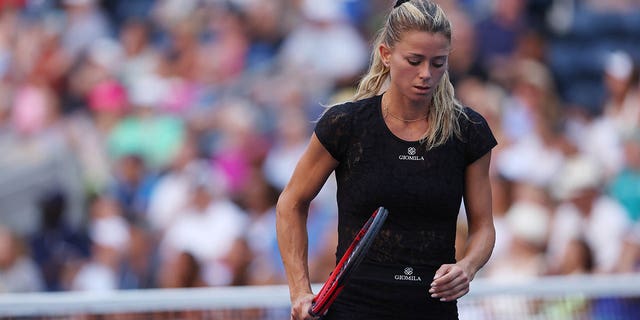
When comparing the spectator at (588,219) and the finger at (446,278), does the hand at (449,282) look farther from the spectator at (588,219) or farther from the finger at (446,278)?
the spectator at (588,219)

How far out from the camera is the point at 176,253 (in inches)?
347

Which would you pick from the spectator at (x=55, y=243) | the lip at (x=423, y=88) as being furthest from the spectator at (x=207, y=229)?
the lip at (x=423, y=88)

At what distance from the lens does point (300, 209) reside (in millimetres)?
4258

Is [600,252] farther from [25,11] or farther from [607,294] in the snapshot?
[25,11]

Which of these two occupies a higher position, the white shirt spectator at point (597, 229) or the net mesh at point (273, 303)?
the net mesh at point (273, 303)

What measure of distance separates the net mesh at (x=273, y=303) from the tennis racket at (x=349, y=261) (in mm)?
2547

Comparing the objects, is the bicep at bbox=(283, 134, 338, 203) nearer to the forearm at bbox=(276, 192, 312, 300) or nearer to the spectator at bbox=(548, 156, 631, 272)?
the forearm at bbox=(276, 192, 312, 300)

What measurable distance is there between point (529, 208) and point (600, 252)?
572 mm

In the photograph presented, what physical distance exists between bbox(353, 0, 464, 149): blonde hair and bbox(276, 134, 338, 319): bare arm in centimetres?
29

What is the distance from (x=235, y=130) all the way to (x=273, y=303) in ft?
12.3

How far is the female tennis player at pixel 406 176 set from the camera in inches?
158

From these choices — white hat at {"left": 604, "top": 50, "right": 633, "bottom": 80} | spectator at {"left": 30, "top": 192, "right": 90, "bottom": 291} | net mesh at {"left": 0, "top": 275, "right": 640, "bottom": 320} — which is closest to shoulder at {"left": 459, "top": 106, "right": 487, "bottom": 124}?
net mesh at {"left": 0, "top": 275, "right": 640, "bottom": 320}

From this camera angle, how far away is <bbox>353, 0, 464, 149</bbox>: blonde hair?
4.00 m

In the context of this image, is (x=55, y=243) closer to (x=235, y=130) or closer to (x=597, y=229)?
(x=235, y=130)
